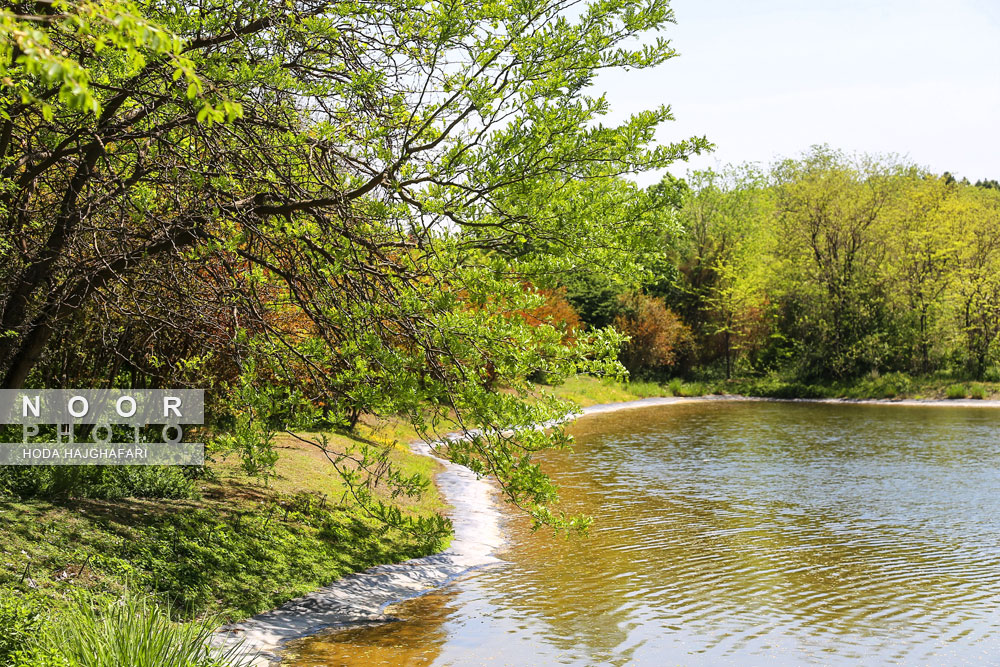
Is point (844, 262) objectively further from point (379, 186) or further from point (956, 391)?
point (379, 186)

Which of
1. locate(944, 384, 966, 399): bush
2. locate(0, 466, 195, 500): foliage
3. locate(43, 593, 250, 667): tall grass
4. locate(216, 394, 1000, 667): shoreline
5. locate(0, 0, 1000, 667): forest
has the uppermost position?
locate(0, 0, 1000, 667): forest

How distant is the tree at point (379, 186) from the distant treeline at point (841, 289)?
30.9 m

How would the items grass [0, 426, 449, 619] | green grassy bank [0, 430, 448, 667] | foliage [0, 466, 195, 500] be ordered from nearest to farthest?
green grassy bank [0, 430, 448, 667], grass [0, 426, 449, 619], foliage [0, 466, 195, 500]

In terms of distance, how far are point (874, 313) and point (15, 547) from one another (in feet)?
138

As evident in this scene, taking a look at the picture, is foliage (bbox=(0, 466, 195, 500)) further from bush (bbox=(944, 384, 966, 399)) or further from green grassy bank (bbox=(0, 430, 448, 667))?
bush (bbox=(944, 384, 966, 399))

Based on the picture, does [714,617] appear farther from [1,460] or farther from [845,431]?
[845,431]

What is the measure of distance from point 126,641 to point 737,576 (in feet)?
24.9

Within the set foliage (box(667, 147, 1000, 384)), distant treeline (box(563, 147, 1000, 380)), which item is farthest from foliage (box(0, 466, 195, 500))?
foliage (box(667, 147, 1000, 384))

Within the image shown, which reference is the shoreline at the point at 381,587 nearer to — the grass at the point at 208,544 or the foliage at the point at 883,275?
the grass at the point at 208,544

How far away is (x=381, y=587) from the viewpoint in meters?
9.40

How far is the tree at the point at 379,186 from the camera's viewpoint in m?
6.30

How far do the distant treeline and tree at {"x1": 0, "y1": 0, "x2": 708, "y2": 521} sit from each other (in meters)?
30.9

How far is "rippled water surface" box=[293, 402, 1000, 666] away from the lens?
7.77m

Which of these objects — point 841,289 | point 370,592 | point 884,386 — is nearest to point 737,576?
point 370,592
